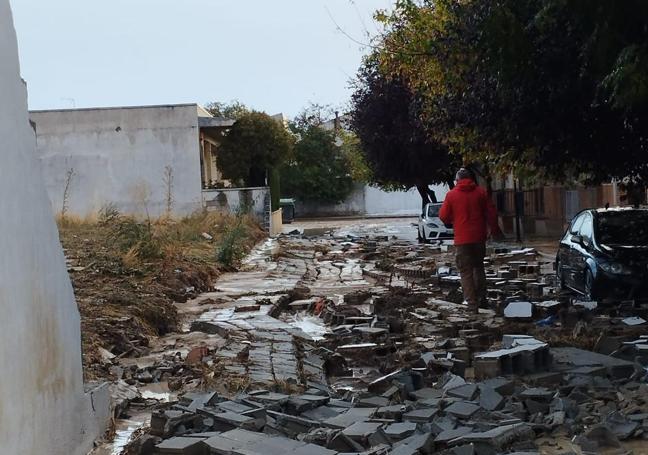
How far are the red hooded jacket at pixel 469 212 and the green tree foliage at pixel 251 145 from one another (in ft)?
80.3

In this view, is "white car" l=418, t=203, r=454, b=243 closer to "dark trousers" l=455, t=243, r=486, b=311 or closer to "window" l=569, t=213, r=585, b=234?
"window" l=569, t=213, r=585, b=234

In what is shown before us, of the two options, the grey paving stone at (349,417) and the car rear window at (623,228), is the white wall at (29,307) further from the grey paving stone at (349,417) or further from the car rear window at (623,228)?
the car rear window at (623,228)

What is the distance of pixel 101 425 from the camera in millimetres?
6082

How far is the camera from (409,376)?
7258mm

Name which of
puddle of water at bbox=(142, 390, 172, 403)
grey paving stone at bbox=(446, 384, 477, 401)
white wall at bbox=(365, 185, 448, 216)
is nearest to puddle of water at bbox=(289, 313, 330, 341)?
puddle of water at bbox=(142, 390, 172, 403)

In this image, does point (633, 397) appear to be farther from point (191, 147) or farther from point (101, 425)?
point (191, 147)

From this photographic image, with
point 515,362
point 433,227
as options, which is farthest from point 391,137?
point 515,362

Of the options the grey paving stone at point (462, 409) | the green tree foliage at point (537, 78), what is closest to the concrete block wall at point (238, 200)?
the green tree foliage at point (537, 78)

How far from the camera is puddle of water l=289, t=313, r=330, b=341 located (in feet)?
36.8

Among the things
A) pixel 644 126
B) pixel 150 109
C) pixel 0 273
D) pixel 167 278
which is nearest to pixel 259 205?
pixel 150 109

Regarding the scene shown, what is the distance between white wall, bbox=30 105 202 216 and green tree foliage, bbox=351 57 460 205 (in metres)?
7.15

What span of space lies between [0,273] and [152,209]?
31162 millimetres

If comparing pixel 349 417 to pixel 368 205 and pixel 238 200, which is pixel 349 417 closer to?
pixel 238 200

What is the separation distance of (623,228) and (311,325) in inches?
185
